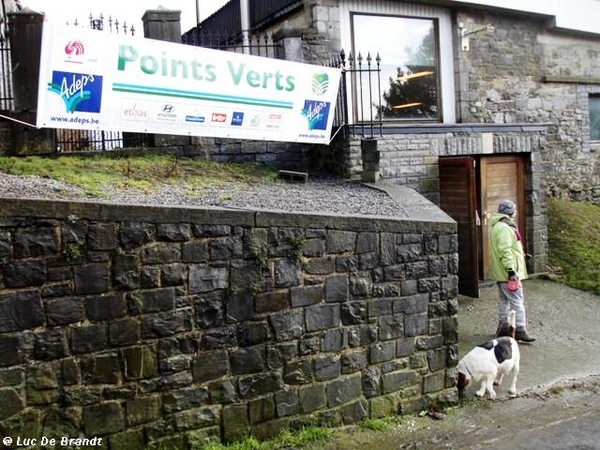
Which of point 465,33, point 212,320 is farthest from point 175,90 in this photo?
point 465,33

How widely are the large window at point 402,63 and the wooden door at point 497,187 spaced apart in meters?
1.50

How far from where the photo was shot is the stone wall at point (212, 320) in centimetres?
419

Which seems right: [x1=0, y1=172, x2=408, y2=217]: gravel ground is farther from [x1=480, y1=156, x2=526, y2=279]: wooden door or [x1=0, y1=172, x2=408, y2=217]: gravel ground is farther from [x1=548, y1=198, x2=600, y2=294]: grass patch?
[x1=548, y1=198, x2=600, y2=294]: grass patch

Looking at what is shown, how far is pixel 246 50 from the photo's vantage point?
36.2 feet

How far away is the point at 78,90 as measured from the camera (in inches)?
270

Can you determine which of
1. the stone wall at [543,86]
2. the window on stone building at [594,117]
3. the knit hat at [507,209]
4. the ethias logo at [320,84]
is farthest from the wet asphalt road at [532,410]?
A: the window on stone building at [594,117]

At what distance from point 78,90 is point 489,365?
5360 mm

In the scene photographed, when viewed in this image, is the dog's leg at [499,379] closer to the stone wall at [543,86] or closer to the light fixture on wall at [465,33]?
the stone wall at [543,86]

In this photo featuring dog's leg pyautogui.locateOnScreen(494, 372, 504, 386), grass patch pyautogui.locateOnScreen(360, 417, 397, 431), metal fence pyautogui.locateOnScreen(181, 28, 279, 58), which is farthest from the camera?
metal fence pyautogui.locateOnScreen(181, 28, 279, 58)

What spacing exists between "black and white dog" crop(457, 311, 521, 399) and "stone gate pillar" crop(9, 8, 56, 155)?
5.58 meters

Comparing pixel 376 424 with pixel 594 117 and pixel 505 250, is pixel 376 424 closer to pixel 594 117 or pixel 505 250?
pixel 505 250

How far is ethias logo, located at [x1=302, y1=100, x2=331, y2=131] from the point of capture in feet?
28.0

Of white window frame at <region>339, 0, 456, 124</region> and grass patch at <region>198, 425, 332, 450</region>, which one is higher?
white window frame at <region>339, 0, 456, 124</region>

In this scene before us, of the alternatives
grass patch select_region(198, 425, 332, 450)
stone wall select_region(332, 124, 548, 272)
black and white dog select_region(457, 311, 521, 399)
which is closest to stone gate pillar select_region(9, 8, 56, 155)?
stone wall select_region(332, 124, 548, 272)
